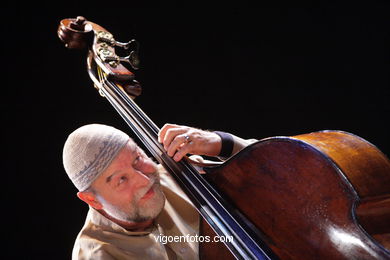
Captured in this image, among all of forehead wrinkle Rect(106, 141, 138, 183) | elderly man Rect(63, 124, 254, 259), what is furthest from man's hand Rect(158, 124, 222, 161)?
forehead wrinkle Rect(106, 141, 138, 183)

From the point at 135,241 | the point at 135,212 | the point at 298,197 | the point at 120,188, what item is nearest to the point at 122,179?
the point at 120,188

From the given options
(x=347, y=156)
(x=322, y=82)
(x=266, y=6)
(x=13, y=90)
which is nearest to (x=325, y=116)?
(x=322, y=82)

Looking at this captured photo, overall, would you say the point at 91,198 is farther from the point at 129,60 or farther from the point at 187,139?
the point at 129,60

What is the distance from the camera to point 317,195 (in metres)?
0.75

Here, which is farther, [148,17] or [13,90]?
[148,17]

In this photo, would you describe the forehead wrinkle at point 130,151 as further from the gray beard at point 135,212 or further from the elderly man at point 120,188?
the gray beard at point 135,212

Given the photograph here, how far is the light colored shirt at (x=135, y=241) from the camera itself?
1.14 metres

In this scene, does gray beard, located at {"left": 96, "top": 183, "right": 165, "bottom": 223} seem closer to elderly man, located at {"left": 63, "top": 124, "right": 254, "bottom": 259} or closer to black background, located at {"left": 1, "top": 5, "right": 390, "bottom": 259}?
elderly man, located at {"left": 63, "top": 124, "right": 254, "bottom": 259}

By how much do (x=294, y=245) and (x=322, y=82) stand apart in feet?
5.72

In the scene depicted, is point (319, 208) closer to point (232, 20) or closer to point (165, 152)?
point (165, 152)

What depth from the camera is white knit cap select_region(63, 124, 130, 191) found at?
1147 mm

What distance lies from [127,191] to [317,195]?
732 mm

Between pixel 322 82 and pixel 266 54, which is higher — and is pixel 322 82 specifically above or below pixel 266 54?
below

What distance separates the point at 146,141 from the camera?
1162mm
